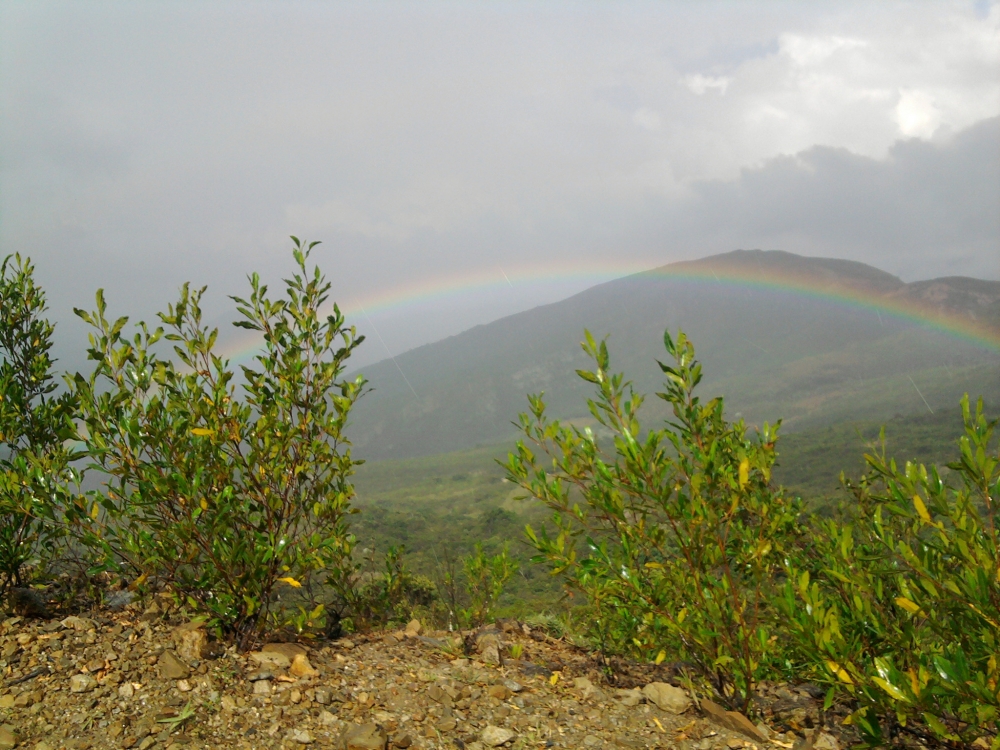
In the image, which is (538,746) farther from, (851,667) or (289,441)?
(289,441)

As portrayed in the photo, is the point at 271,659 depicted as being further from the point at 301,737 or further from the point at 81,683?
the point at 81,683

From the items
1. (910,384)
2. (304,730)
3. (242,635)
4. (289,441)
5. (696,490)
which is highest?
(289,441)

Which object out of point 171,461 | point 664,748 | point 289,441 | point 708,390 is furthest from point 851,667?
point 708,390

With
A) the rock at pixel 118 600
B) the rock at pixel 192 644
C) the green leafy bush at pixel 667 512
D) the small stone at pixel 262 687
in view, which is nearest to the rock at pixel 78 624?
the rock at pixel 118 600

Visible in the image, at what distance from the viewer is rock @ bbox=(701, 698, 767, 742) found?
4086mm

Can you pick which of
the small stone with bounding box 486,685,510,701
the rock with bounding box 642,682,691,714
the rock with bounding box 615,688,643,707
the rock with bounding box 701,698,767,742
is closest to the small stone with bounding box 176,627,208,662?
the small stone with bounding box 486,685,510,701

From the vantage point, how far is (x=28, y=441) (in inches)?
223

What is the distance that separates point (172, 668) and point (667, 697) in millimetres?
3454

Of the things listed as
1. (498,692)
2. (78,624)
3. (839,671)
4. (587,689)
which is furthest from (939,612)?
(78,624)

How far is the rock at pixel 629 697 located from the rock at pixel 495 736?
1043mm

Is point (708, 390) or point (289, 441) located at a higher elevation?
point (289, 441)

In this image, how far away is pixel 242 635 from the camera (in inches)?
186

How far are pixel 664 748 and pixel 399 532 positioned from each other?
57.8 m

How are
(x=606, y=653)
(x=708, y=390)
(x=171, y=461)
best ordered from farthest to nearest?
(x=708, y=390), (x=606, y=653), (x=171, y=461)
